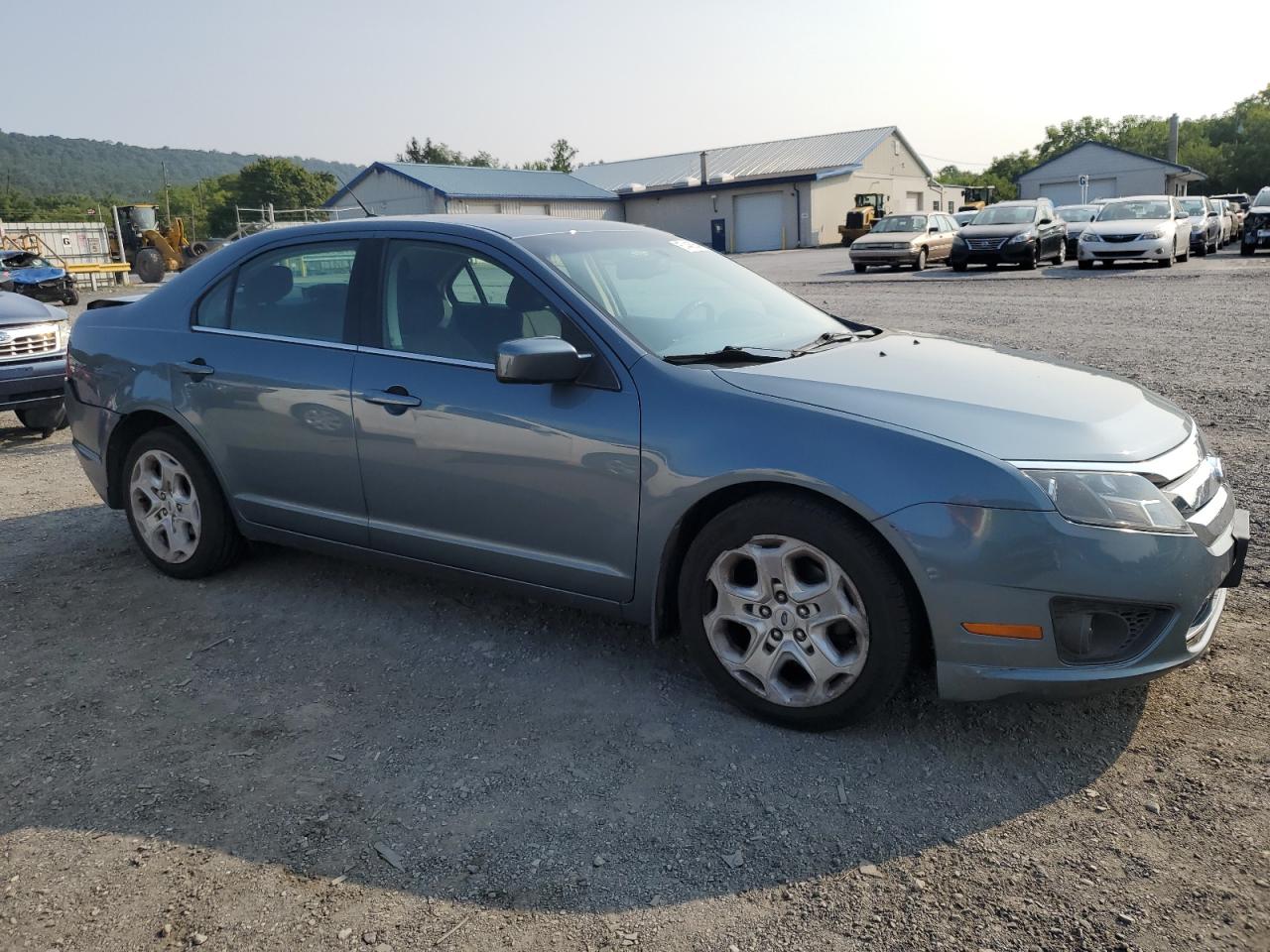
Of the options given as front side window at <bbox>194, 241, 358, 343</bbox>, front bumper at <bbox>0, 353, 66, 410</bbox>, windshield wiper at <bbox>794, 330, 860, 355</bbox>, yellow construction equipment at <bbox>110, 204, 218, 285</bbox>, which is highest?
yellow construction equipment at <bbox>110, 204, 218, 285</bbox>

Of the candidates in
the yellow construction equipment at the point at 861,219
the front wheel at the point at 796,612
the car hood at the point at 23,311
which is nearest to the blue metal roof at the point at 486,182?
the yellow construction equipment at the point at 861,219

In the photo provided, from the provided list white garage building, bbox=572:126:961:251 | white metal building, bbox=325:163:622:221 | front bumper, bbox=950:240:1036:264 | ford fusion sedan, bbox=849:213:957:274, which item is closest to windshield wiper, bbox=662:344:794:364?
front bumper, bbox=950:240:1036:264

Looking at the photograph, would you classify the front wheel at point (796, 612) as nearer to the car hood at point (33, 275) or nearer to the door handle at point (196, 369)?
the door handle at point (196, 369)

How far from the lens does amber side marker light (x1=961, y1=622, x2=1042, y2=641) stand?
2.88 meters

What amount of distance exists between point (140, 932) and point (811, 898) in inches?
64.5

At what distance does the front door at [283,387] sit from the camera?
4129 millimetres

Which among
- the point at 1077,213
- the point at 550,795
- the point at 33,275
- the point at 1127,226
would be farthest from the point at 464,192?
the point at 550,795

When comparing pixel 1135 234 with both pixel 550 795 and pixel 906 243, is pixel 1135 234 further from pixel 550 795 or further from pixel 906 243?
pixel 550 795

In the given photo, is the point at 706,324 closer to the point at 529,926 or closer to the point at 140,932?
the point at 529,926

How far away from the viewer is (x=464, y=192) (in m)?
48.2

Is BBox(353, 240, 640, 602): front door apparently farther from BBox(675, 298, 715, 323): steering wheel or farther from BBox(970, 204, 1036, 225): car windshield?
BBox(970, 204, 1036, 225): car windshield

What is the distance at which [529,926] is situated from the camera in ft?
8.05

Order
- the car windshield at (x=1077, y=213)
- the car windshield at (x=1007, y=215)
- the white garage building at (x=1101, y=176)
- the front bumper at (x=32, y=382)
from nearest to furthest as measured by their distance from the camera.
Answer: the front bumper at (x=32, y=382) → the car windshield at (x=1007, y=215) → the car windshield at (x=1077, y=213) → the white garage building at (x=1101, y=176)

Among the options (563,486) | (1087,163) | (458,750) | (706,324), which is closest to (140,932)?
(458,750)
